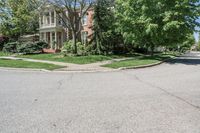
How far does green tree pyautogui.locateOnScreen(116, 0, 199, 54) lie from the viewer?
22.5m

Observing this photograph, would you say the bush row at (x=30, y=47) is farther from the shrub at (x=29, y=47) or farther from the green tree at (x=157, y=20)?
the green tree at (x=157, y=20)

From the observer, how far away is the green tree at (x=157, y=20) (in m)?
22.5

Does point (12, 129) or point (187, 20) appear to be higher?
point (187, 20)

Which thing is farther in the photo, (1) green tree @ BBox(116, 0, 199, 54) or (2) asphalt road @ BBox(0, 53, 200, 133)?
(1) green tree @ BBox(116, 0, 199, 54)

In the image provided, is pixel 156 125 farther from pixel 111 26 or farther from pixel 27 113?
pixel 111 26

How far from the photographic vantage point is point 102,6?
30.6 meters

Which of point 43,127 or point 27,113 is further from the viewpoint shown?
point 27,113

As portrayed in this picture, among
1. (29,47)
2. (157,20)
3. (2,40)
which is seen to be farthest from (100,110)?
(2,40)

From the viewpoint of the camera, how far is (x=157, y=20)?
23875mm

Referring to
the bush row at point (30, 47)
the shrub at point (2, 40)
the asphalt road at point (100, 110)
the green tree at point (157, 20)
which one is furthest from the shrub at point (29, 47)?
the asphalt road at point (100, 110)

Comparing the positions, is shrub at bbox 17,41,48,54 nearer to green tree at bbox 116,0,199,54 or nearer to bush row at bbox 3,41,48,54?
bush row at bbox 3,41,48,54

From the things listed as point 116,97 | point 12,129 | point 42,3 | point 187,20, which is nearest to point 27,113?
point 12,129

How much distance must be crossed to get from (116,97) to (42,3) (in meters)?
21.3

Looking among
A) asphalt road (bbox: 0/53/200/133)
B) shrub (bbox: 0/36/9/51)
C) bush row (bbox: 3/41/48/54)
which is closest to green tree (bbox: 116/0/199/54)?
bush row (bbox: 3/41/48/54)
